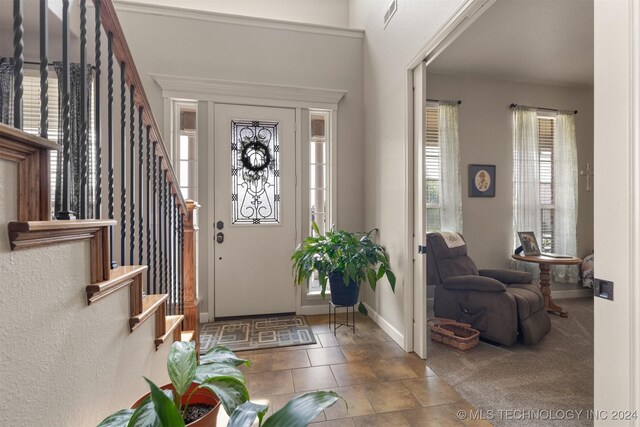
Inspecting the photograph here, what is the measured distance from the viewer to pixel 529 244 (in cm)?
363

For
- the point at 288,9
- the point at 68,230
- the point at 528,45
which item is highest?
the point at 288,9

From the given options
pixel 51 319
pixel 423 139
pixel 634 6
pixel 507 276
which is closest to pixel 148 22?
pixel 423 139

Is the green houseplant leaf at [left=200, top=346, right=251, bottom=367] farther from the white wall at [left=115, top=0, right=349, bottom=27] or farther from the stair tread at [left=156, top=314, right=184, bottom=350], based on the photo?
the white wall at [left=115, top=0, right=349, bottom=27]

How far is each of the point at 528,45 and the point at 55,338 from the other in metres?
4.32

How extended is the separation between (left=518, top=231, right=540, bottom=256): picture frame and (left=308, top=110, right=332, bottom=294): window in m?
2.33

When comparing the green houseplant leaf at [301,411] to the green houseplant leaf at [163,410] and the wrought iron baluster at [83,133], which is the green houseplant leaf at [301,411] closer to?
the green houseplant leaf at [163,410]

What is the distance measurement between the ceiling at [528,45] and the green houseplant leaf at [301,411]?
3341mm

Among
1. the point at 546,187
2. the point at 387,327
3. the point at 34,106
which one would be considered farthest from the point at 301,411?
the point at 546,187

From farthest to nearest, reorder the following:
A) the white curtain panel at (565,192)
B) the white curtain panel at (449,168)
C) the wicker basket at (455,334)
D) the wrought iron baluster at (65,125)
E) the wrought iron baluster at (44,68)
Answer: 1. the white curtain panel at (565,192)
2. the white curtain panel at (449,168)
3. the wicker basket at (455,334)
4. the wrought iron baluster at (65,125)
5. the wrought iron baluster at (44,68)

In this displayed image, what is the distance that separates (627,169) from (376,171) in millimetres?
2289

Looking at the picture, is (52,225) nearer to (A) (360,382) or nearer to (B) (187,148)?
(A) (360,382)

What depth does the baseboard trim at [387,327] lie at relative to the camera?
8.66 ft

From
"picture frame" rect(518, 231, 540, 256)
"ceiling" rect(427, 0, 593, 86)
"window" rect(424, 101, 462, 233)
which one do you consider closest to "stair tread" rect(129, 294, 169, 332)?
"window" rect(424, 101, 462, 233)

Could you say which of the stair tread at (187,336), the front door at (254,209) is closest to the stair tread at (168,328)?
the stair tread at (187,336)
